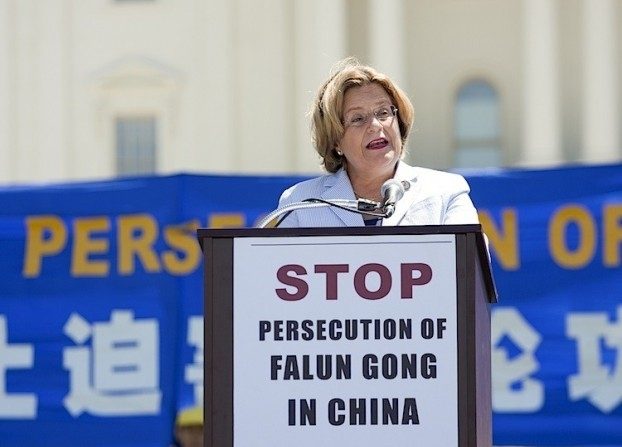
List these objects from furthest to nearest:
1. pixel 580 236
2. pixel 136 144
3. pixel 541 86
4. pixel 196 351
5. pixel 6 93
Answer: pixel 541 86
pixel 136 144
pixel 6 93
pixel 196 351
pixel 580 236

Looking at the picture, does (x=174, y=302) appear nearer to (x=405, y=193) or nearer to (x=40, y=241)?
(x=40, y=241)

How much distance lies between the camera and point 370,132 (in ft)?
14.0

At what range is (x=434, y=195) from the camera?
4211 mm

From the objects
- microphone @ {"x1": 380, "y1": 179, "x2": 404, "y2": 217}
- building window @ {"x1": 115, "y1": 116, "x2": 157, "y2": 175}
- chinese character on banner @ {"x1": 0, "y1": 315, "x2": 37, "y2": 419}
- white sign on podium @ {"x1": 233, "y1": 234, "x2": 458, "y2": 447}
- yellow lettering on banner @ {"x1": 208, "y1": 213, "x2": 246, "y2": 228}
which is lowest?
chinese character on banner @ {"x1": 0, "y1": 315, "x2": 37, "y2": 419}

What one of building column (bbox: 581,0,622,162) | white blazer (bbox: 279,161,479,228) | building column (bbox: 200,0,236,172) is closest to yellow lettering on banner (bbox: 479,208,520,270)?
white blazer (bbox: 279,161,479,228)

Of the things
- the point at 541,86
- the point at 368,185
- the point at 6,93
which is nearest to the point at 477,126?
the point at 541,86

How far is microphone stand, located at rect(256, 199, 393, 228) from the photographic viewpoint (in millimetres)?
4043

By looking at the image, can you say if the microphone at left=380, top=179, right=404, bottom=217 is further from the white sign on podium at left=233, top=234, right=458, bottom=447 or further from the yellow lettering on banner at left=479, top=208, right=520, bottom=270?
the yellow lettering on banner at left=479, top=208, right=520, bottom=270

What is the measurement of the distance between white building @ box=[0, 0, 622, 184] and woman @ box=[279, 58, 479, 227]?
28.5 meters

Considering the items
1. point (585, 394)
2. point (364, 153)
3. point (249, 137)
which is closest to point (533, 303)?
point (585, 394)

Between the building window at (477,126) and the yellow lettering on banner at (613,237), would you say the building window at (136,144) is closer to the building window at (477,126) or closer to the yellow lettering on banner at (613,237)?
the building window at (477,126)

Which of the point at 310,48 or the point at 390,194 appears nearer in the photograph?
the point at 390,194

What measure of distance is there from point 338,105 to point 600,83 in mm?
29693

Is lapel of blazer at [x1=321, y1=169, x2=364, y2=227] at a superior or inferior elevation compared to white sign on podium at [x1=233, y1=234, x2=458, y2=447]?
superior
